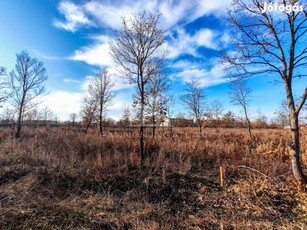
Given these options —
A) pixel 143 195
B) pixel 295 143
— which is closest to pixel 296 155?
pixel 295 143

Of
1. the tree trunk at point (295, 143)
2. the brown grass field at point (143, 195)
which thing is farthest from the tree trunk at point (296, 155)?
the brown grass field at point (143, 195)

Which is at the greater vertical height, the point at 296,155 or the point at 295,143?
the point at 295,143

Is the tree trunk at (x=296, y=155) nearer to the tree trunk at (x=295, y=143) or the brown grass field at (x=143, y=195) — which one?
the tree trunk at (x=295, y=143)

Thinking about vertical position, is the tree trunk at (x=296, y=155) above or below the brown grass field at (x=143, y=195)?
above

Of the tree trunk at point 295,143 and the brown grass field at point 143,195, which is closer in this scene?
the brown grass field at point 143,195

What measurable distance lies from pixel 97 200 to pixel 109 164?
205 cm

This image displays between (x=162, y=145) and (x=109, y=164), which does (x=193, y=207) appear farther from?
(x=162, y=145)

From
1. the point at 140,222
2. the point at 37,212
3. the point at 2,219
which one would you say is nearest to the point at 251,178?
the point at 140,222

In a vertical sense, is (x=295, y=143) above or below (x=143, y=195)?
above

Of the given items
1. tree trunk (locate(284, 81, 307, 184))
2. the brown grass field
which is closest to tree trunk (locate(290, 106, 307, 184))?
tree trunk (locate(284, 81, 307, 184))

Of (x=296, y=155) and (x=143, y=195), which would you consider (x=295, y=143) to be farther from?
(x=143, y=195)

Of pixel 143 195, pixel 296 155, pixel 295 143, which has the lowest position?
pixel 143 195

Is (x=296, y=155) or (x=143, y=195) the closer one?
(x=143, y=195)

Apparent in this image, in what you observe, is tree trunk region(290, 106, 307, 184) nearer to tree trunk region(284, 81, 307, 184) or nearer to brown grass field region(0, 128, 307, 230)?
tree trunk region(284, 81, 307, 184)
